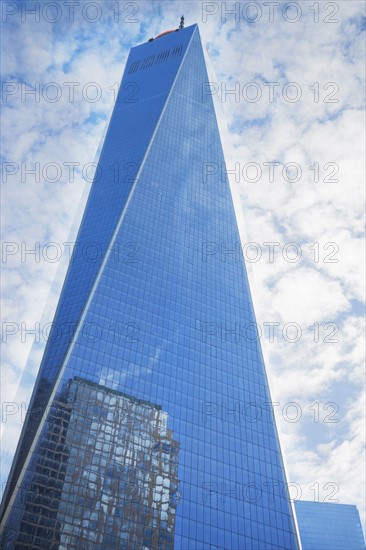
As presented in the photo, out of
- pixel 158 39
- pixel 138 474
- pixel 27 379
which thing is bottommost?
pixel 138 474

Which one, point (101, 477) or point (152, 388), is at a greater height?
point (152, 388)

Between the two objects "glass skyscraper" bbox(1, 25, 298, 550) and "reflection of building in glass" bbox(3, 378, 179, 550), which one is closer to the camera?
"reflection of building in glass" bbox(3, 378, 179, 550)

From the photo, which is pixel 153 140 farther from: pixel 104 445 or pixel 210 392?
pixel 104 445

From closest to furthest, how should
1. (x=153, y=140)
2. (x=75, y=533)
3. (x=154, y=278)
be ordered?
(x=75, y=533), (x=154, y=278), (x=153, y=140)

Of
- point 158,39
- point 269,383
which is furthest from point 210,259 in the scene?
point 158,39

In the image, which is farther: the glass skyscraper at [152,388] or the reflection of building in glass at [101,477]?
the glass skyscraper at [152,388]
